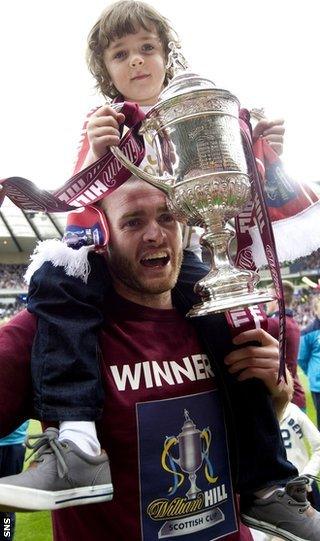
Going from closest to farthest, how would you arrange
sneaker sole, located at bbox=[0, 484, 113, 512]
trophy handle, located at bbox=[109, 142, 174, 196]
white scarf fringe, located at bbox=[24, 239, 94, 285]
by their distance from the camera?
sneaker sole, located at bbox=[0, 484, 113, 512] < trophy handle, located at bbox=[109, 142, 174, 196] < white scarf fringe, located at bbox=[24, 239, 94, 285]

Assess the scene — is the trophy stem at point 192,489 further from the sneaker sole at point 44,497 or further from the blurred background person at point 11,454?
the blurred background person at point 11,454

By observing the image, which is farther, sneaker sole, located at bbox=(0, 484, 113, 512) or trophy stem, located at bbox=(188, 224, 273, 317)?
trophy stem, located at bbox=(188, 224, 273, 317)

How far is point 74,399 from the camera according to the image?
1.20 m

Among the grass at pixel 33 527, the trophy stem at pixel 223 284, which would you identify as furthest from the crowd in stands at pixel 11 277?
the trophy stem at pixel 223 284

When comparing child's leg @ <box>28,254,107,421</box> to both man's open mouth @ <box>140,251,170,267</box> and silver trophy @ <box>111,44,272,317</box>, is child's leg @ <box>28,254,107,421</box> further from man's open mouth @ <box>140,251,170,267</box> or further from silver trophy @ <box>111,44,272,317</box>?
silver trophy @ <box>111,44,272,317</box>

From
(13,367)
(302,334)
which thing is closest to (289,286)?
(302,334)

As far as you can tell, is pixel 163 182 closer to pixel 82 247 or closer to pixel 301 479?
pixel 82 247

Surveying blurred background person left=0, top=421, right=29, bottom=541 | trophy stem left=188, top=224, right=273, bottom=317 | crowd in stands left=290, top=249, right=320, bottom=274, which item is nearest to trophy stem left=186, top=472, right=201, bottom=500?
trophy stem left=188, top=224, right=273, bottom=317

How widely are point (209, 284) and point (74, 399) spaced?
0.43 metres

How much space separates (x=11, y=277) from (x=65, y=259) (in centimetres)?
3106

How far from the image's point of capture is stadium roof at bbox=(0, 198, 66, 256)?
29.0 m

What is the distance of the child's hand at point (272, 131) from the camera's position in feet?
4.78

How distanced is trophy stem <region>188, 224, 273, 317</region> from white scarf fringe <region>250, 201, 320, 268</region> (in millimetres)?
269

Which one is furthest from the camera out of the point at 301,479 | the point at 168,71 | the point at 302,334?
the point at 302,334
